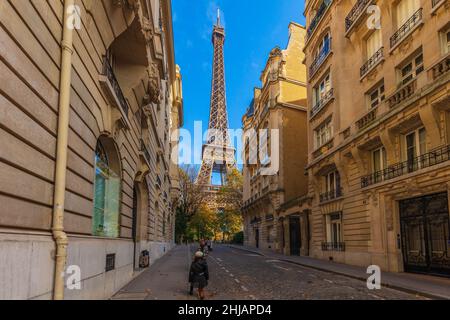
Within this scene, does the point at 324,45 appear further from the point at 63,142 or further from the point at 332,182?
the point at 63,142

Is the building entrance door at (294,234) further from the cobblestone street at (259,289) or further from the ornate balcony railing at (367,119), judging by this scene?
the cobblestone street at (259,289)

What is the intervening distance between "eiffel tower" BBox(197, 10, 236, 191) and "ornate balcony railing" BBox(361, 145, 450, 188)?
69384 millimetres

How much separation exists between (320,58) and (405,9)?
35.1 feet

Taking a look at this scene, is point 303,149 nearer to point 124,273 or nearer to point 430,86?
point 430,86

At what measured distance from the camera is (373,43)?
23.2 meters

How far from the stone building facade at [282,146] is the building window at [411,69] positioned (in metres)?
19.5

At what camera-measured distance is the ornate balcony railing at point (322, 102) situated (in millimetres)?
27792

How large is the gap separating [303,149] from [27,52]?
133ft

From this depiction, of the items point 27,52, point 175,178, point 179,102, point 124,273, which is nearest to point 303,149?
point 175,178

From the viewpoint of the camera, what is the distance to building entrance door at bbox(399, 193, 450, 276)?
53.5ft

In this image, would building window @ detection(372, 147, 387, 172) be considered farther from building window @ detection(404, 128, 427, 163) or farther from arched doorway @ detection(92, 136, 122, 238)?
arched doorway @ detection(92, 136, 122, 238)

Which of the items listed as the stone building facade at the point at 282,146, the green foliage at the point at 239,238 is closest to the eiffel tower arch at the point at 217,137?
the green foliage at the point at 239,238

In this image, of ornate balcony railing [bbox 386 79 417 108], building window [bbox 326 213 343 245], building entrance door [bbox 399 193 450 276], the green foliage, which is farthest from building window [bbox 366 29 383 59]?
the green foliage
